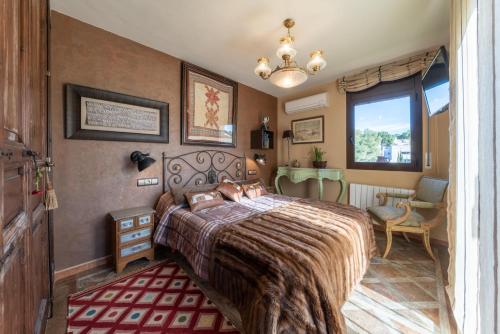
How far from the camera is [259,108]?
4.01m

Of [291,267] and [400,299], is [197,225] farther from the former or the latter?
[400,299]

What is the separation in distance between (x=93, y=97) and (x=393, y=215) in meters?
3.84

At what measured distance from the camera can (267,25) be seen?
206cm

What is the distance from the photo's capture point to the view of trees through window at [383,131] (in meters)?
2.86

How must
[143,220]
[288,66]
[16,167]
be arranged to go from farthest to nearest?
[143,220] → [288,66] → [16,167]

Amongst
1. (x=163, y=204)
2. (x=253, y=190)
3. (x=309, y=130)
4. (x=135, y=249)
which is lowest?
(x=135, y=249)

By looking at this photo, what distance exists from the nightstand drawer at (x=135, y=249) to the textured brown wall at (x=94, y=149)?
0.35 meters

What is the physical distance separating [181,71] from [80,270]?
2809 mm

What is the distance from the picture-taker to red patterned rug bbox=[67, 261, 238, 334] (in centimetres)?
136

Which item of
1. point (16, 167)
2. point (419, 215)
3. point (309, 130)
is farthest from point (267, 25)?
point (419, 215)

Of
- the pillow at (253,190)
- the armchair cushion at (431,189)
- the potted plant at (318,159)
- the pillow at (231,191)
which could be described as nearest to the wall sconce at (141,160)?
the pillow at (231,191)

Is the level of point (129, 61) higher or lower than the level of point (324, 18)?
lower

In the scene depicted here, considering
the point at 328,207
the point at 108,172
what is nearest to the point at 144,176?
the point at 108,172

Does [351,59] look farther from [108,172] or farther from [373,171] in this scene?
[108,172]
